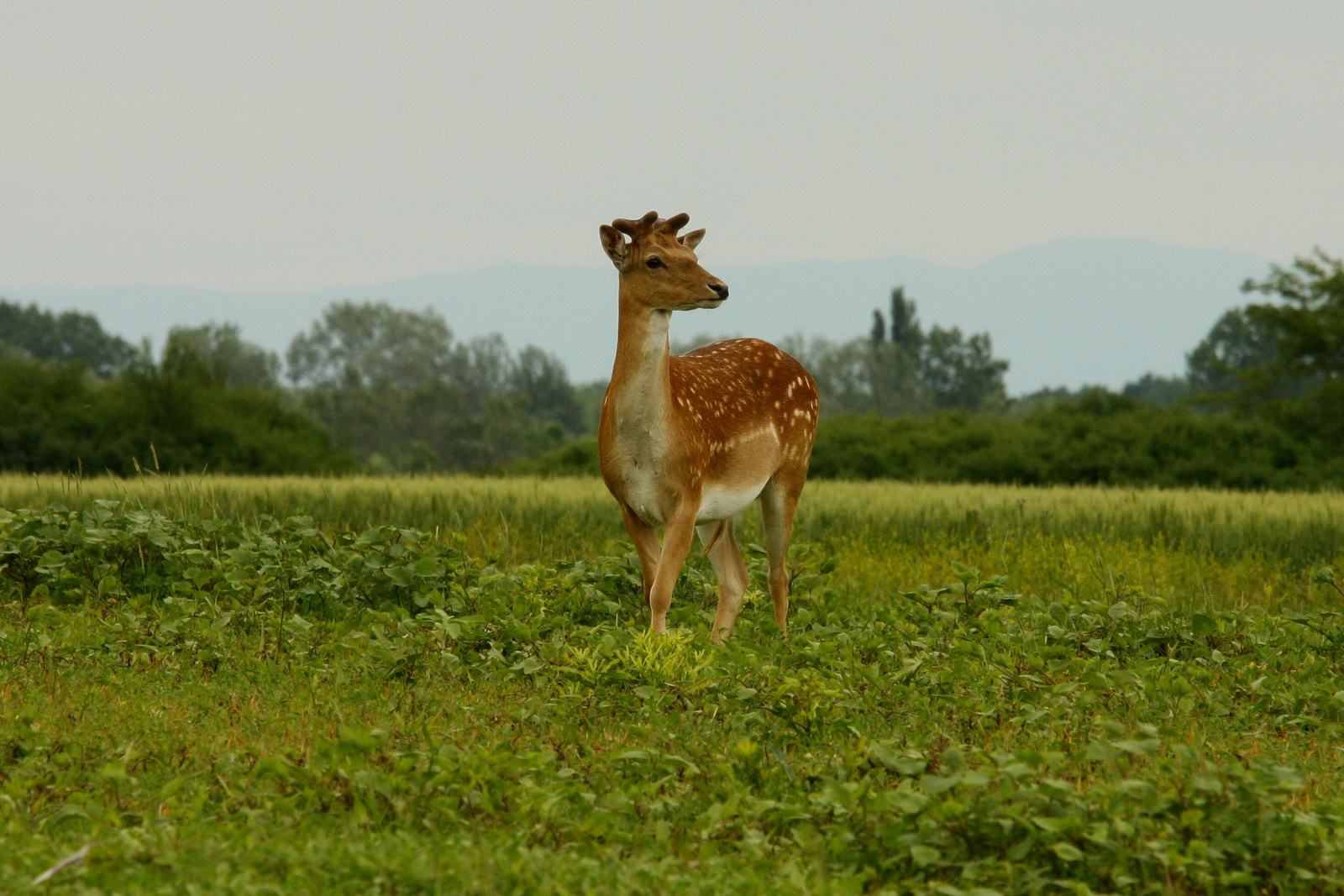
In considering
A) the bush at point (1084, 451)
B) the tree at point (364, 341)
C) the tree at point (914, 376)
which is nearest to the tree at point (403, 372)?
the tree at point (364, 341)

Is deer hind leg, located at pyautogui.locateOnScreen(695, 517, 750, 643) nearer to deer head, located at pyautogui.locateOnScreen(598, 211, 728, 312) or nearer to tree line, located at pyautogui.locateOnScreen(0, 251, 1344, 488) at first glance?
deer head, located at pyautogui.locateOnScreen(598, 211, 728, 312)

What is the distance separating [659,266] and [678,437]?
40.2 inches

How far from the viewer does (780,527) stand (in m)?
9.25

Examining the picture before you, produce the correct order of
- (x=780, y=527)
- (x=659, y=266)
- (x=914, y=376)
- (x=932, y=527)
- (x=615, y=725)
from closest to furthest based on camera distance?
(x=615, y=725)
(x=659, y=266)
(x=780, y=527)
(x=932, y=527)
(x=914, y=376)

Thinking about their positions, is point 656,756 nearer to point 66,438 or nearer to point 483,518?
A: point 483,518

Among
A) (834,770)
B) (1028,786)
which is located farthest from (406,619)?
(1028,786)

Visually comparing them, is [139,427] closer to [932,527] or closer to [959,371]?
[932,527]

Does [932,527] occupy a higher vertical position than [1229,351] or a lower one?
lower

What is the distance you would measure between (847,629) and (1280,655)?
272 centimetres

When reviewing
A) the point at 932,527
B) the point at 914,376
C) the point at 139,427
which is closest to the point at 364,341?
the point at 914,376

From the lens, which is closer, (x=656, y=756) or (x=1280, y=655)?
(x=656, y=756)

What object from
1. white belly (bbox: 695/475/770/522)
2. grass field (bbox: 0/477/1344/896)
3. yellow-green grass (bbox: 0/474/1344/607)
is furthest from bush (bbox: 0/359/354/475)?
white belly (bbox: 695/475/770/522)

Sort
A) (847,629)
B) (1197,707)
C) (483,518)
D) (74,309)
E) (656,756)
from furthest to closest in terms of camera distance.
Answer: (74,309), (483,518), (847,629), (1197,707), (656,756)

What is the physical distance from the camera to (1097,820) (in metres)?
4.55
